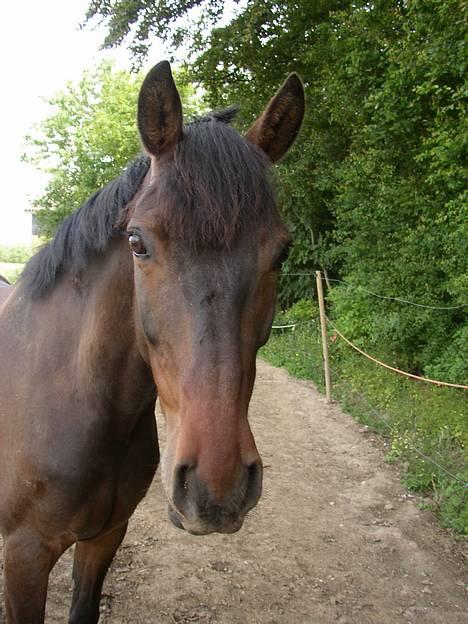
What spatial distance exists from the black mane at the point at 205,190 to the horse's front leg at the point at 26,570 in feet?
3.98

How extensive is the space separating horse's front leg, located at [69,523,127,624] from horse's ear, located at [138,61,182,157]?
186 centimetres

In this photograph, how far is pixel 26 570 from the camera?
1.92m

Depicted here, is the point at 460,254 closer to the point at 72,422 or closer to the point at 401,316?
the point at 401,316

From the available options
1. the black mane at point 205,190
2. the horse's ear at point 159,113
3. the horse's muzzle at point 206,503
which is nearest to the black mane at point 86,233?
the black mane at point 205,190

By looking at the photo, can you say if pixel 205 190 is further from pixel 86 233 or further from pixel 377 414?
pixel 377 414

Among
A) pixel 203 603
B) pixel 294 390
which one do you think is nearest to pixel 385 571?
pixel 203 603

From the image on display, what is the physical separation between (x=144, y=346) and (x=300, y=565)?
276 cm

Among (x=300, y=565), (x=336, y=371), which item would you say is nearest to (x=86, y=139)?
(x=336, y=371)

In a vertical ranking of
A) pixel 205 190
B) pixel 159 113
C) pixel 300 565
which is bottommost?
pixel 300 565

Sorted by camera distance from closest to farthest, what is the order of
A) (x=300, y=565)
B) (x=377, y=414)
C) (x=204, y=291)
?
1. (x=204, y=291)
2. (x=300, y=565)
3. (x=377, y=414)

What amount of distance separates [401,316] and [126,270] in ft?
17.9

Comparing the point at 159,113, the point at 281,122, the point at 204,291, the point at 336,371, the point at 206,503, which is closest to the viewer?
the point at 206,503

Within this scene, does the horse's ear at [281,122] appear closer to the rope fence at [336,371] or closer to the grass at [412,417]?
the rope fence at [336,371]

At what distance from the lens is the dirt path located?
310cm
